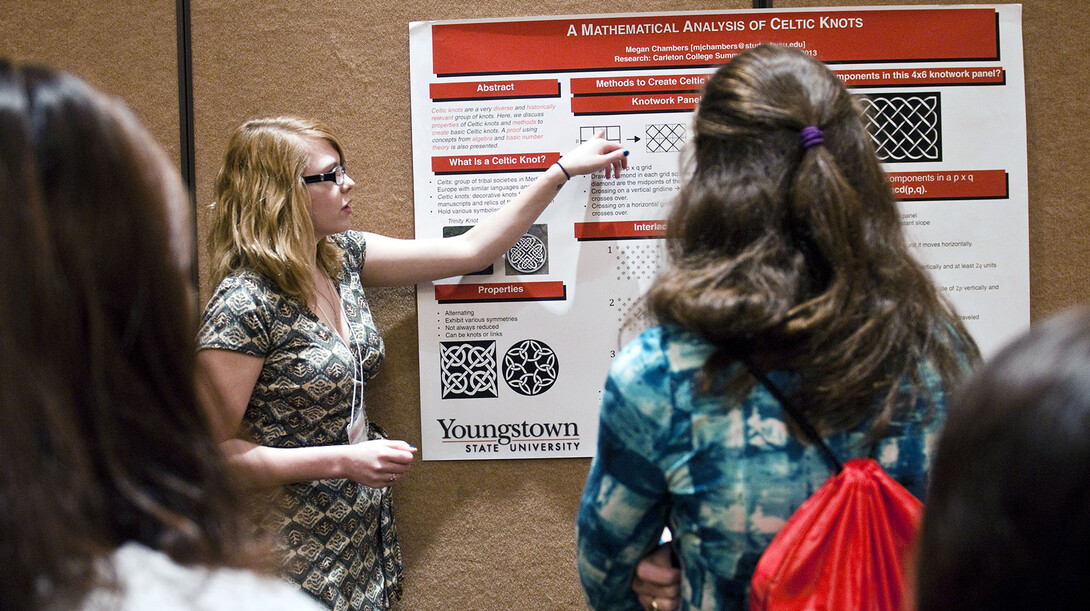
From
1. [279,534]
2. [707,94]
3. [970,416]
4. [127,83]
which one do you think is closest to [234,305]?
[279,534]

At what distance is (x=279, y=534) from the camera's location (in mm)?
1682

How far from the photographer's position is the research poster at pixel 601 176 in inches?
77.2

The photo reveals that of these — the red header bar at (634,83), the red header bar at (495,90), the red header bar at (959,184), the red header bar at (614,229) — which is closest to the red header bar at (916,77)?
the red header bar at (959,184)

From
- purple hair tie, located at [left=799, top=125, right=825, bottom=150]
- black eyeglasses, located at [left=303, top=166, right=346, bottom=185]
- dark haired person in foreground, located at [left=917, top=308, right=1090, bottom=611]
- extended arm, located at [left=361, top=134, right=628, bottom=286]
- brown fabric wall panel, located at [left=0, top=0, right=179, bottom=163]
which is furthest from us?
brown fabric wall panel, located at [left=0, top=0, right=179, bottom=163]

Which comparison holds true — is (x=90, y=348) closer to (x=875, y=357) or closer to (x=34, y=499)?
(x=34, y=499)

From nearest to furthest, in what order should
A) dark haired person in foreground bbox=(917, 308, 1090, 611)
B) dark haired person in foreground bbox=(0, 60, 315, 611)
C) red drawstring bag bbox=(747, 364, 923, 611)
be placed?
dark haired person in foreground bbox=(917, 308, 1090, 611) < dark haired person in foreground bbox=(0, 60, 315, 611) < red drawstring bag bbox=(747, 364, 923, 611)

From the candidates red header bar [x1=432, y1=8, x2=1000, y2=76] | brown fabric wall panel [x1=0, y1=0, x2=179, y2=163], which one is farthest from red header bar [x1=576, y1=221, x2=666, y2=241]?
brown fabric wall panel [x1=0, y1=0, x2=179, y2=163]

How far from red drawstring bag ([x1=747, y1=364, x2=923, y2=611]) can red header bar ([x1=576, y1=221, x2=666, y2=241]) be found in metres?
1.18

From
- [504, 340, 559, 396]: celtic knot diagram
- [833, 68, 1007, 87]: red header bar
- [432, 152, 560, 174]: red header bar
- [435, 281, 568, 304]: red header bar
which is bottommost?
[504, 340, 559, 396]: celtic knot diagram

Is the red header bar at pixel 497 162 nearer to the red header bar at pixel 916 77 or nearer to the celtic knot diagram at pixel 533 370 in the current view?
the celtic knot diagram at pixel 533 370

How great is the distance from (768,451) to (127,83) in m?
1.90

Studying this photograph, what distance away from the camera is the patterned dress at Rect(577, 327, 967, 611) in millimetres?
906

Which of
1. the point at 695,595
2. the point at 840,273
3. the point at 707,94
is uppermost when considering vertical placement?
the point at 707,94

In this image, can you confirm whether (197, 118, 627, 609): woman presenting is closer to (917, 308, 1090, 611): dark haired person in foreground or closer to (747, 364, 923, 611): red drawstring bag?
(747, 364, 923, 611): red drawstring bag
